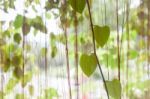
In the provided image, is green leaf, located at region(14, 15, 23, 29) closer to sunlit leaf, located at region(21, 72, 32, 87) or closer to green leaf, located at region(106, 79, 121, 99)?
sunlit leaf, located at region(21, 72, 32, 87)

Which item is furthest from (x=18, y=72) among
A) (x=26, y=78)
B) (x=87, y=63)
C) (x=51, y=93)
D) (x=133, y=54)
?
(x=133, y=54)

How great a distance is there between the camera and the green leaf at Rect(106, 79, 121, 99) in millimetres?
1195

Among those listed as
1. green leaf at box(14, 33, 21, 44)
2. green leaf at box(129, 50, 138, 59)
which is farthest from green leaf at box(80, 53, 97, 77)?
green leaf at box(14, 33, 21, 44)

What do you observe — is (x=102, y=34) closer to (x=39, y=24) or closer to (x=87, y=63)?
(x=87, y=63)

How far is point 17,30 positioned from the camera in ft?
3.98

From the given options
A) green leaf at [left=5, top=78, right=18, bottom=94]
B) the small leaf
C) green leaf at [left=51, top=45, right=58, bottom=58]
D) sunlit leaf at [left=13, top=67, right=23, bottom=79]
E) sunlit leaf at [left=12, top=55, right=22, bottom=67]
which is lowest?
green leaf at [left=5, top=78, right=18, bottom=94]

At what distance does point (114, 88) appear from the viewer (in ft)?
3.93

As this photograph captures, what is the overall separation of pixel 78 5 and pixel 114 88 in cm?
32

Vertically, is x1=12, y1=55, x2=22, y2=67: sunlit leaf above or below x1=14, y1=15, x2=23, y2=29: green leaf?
below

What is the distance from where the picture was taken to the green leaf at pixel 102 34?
120 cm

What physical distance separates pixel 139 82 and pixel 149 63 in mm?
77

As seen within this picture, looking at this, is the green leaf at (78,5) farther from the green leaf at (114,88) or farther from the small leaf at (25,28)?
the green leaf at (114,88)

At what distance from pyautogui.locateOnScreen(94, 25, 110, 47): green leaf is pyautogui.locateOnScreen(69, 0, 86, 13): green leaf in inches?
3.2

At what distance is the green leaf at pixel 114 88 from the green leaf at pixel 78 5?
27 cm
